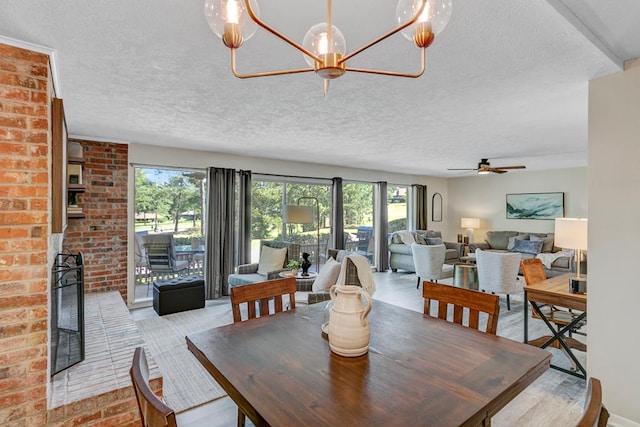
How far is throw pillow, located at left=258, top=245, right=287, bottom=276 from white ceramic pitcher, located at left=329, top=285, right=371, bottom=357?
3.50m

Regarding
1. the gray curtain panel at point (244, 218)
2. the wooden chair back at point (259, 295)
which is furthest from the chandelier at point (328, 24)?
the gray curtain panel at point (244, 218)

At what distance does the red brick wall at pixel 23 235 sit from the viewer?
1.79 m

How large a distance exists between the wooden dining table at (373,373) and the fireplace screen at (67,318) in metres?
1.40

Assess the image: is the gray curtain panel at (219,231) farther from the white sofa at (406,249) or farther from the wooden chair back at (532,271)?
the wooden chair back at (532,271)

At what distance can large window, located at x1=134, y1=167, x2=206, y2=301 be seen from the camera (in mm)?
4855

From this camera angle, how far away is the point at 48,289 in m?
1.92

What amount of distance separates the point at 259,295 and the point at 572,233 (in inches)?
110

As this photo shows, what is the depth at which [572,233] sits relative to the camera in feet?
9.64

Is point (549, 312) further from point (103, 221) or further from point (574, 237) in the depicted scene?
point (103, 221)

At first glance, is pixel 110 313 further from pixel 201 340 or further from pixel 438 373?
pixel 438 373

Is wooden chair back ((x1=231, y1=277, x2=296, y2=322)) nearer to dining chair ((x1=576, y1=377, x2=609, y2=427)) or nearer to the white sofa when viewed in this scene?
dining chair ((x1=576, y1=377, x2=609, y2=427))

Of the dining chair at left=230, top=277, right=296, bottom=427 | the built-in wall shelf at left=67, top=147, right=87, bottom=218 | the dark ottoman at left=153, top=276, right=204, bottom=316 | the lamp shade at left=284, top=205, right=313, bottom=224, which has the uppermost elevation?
the built-in wall shelf at left=67, top=147, right=87, bottom=218

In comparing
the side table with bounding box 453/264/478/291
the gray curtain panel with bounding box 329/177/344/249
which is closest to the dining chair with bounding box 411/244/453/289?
the side table with bounding box 453/264/478/291

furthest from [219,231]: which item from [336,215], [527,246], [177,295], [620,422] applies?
[527,246]
